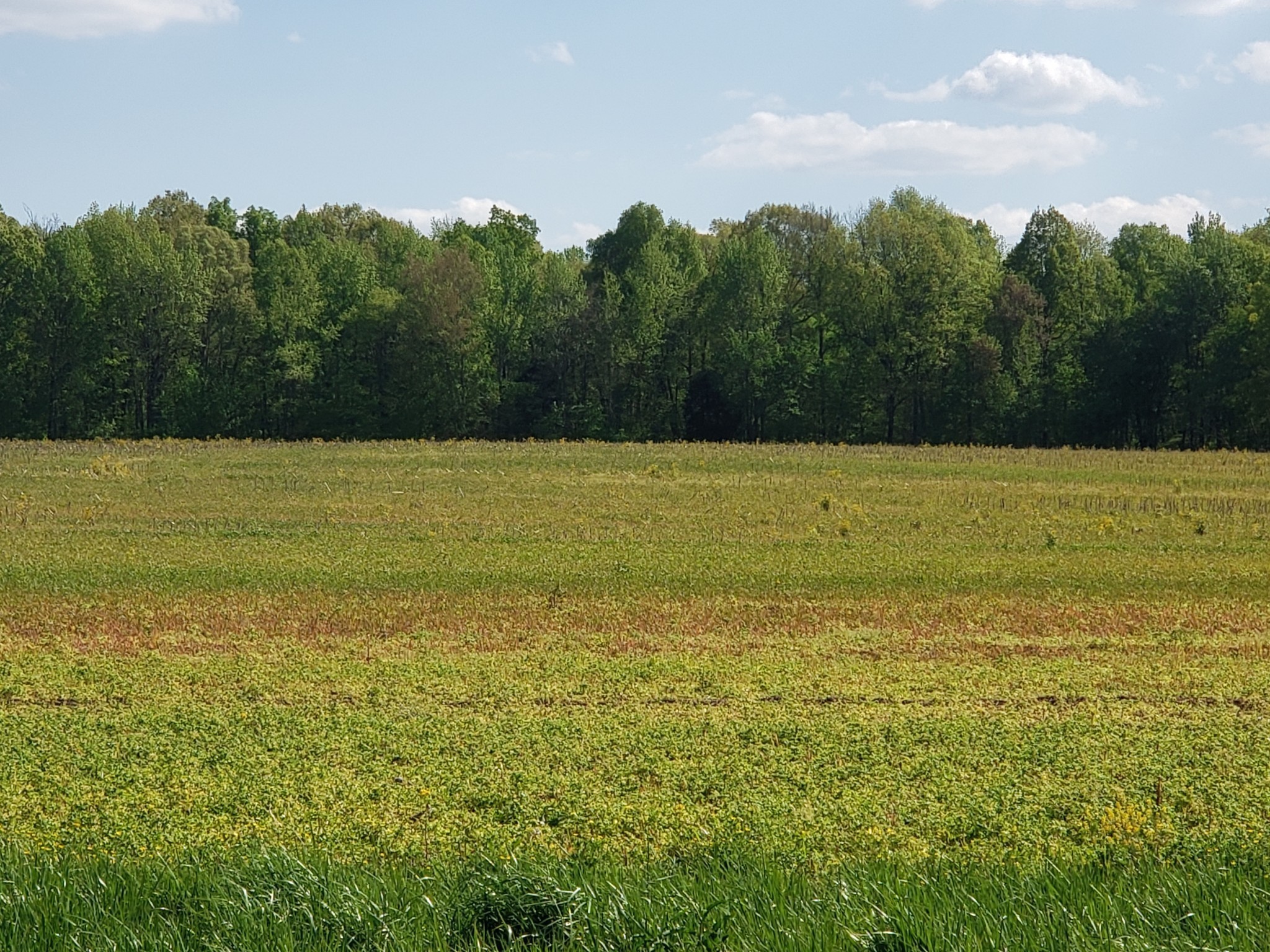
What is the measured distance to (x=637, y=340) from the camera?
233ft

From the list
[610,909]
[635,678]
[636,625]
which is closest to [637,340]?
[636,625]

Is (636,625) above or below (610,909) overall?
below

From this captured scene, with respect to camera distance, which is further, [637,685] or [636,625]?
[636,625]

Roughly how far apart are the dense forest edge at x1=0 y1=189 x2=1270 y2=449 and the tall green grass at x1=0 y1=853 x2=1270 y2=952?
59.7 metres

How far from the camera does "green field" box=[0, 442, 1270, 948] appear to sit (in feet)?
27.3

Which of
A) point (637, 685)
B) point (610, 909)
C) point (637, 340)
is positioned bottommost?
point (637, 685)

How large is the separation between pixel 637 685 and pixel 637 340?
59.2 meters

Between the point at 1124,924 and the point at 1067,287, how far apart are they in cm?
6666

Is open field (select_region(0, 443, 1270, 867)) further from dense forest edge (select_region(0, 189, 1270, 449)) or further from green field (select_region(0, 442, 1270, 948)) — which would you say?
dense forest edge (select_region(0, 189, 1270, 449))

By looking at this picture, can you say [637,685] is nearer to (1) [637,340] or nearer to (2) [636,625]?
(2) [636,625]

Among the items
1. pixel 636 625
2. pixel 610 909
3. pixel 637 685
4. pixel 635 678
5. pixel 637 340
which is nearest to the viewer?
pixel 610 909

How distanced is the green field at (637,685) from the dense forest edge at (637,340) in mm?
38821

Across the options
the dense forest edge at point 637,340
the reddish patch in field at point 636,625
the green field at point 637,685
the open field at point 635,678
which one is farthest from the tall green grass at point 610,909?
the dense forest edge at point 637,340

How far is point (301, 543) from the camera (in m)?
22.4
